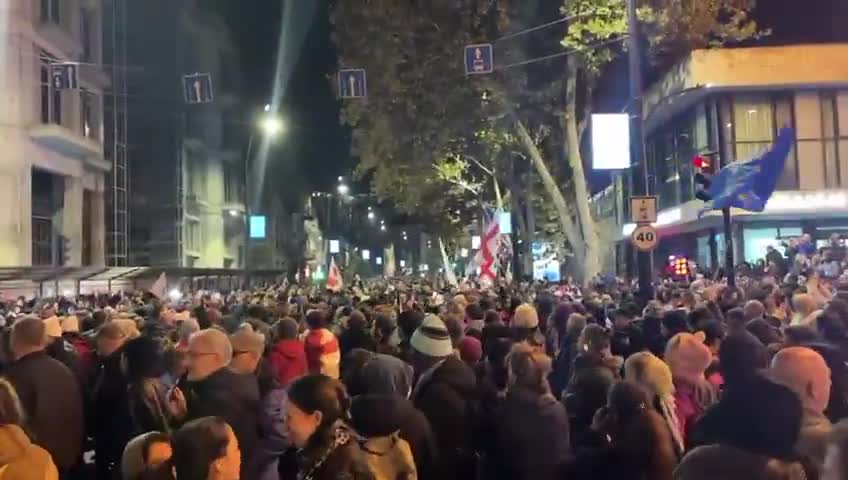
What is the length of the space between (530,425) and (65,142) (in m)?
32.1

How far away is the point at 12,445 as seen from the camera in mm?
4062

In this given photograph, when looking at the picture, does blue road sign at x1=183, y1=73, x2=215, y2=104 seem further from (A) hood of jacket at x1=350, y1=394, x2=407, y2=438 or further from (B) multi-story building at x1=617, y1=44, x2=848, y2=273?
(A) hood of jacket at x1=350, y1=394, x2=407, y2=438

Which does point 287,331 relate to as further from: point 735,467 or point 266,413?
point 735,467

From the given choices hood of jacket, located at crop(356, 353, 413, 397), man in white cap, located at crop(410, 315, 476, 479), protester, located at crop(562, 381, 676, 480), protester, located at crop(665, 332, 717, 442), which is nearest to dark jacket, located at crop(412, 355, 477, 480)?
man in white cap, located at crop(410, 315, 476, 479)

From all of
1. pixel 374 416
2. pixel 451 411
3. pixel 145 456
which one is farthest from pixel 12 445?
pixel 451 411

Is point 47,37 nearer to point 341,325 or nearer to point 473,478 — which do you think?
point 341,325

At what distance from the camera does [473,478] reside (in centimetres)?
639

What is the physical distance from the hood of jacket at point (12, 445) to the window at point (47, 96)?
30842 mm

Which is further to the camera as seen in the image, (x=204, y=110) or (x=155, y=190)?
(x=204, y=110)

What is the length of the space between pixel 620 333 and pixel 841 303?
81.8 inches

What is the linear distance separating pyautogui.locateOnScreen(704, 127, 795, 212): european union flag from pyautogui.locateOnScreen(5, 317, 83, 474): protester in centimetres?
1130

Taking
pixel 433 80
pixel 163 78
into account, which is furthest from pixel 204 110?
pixel 433 80

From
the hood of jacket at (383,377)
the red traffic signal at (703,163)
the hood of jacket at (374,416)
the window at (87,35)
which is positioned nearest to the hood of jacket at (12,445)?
the hood of jacket at (374,416)

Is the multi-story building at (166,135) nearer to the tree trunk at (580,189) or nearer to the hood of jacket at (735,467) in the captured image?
the tree trunk at (580,189)
